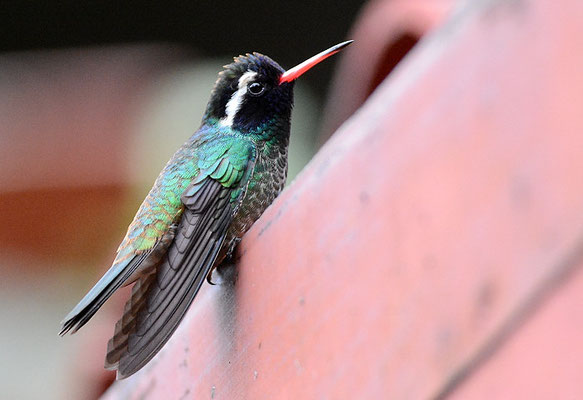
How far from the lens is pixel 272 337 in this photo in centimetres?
121

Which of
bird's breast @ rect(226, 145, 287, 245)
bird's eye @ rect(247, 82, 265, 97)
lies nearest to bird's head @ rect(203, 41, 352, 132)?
bird's eye @ rect(247, 82, 265, 97)

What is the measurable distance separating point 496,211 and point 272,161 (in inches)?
52.8

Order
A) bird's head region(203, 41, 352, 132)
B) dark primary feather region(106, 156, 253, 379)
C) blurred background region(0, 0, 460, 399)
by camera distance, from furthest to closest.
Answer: blurred background region(0, 0, 460, 399)
bird's head region(203, 41, 352, 132)
dark primary feather region(106, 156, 253, 379)

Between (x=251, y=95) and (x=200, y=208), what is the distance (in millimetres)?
467

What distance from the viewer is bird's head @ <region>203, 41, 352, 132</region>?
7.29ft

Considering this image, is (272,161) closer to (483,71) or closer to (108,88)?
(483,71)

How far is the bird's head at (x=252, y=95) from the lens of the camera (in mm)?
2223

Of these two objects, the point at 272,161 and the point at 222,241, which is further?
the point at 272,161

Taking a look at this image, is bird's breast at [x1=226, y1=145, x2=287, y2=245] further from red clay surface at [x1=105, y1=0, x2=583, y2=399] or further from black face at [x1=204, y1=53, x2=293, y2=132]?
red clay surface at [x1=105, y1=0, x2=583, y2=399]

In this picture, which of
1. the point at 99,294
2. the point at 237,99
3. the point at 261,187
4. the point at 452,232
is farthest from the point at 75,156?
the point at 452,232

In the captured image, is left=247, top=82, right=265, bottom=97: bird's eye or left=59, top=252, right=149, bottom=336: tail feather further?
left=247, top=82, right=265, bottom=97: bird's eye

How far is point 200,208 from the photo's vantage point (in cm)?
187

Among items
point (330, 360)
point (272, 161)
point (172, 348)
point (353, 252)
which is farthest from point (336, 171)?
point (272, 161)

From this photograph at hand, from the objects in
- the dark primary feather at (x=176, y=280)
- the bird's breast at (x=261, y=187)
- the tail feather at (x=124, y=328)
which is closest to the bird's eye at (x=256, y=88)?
the bird's breast at (x=261, y=187)
